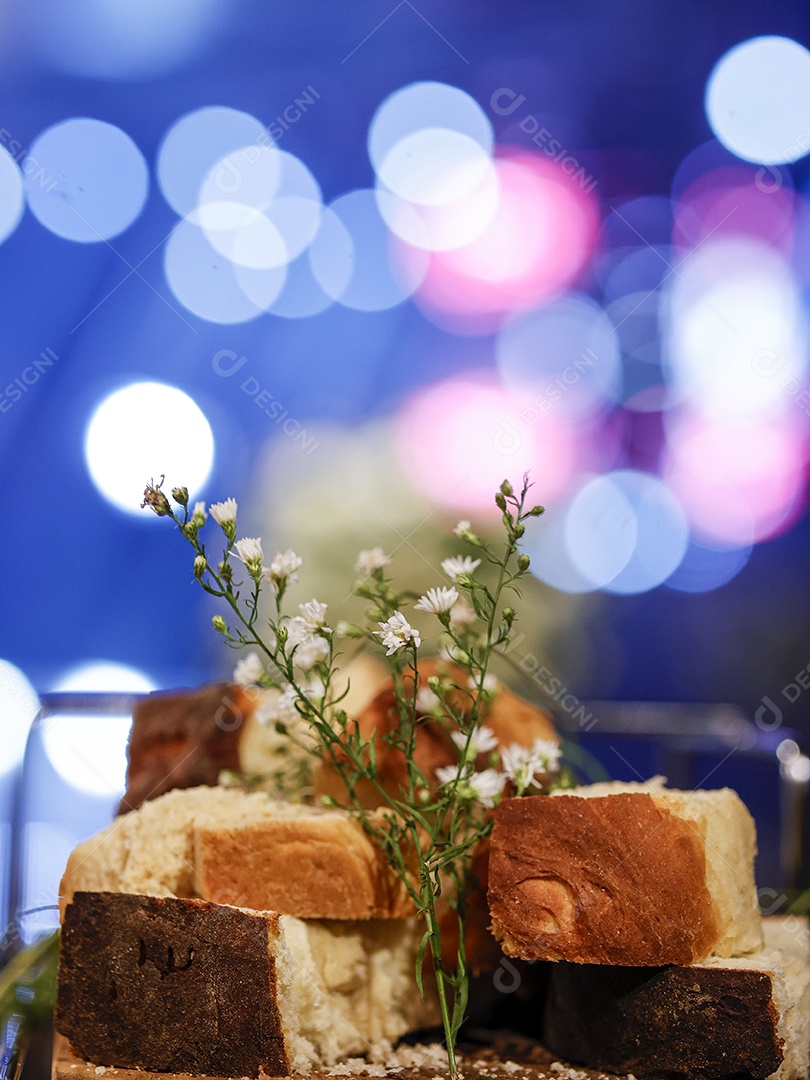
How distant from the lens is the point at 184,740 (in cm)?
112

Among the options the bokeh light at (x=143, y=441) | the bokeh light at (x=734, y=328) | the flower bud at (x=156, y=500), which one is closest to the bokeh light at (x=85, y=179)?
the bokeh light at (x=143, y=441)

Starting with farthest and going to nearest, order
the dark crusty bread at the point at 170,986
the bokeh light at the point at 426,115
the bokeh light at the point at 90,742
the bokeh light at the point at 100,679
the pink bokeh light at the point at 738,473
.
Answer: the pink bokeh light at the point at 738,473 < the bokeh light at the point at 100,679 < the bokeh light at the point at 426,115 < the bokeh light at the point at 90,742 < the dark crusty bread at the point at 170,986

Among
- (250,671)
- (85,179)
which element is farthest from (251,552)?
(85,179)

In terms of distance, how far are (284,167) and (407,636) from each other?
1.79 metres

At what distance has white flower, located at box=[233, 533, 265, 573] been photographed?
840 millimetres

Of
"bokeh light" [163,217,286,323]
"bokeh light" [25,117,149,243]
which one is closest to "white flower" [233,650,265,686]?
"bokeh light" [25,117,149,243]

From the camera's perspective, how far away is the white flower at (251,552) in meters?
0.84

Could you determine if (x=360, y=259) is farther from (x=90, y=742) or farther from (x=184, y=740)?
(x=184, y=740)

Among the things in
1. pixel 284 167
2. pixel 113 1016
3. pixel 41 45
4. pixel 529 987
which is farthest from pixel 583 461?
pixel 113 1016

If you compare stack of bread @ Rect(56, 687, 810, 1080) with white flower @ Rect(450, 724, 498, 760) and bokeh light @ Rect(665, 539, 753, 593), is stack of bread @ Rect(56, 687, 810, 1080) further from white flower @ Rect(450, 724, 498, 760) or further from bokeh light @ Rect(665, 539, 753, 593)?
bokeh light @ Rect(665, 539, 753, 593)

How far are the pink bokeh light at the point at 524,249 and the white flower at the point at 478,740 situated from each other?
2.11 meters

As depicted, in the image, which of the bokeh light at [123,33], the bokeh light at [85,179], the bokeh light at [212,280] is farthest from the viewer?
the bokeh light at [212,280]

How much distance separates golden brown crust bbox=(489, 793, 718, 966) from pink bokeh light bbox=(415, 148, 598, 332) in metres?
2.27

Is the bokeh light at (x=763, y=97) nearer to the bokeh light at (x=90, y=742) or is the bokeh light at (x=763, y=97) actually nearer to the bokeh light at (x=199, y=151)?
the bokeh light at (x=199, y=151)
